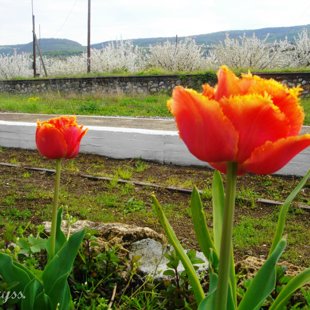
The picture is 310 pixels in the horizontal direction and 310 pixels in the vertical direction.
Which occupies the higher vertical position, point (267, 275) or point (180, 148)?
point (267, 275)

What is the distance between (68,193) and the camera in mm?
4559

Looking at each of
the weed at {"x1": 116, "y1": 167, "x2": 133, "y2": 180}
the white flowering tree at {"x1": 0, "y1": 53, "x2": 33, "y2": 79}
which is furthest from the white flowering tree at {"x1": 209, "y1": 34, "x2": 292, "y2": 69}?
the weed at {"x1": 116, "y1": 167, "x2": 133, "y2": 180}

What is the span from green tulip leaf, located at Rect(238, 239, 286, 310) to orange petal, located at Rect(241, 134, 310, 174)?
0.33 meters

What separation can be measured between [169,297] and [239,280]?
36 cm

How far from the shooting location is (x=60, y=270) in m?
1.35

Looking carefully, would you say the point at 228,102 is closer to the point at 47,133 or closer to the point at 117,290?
the point at 47,133

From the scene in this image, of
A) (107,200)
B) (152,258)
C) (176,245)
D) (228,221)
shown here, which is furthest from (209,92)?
(107,200)

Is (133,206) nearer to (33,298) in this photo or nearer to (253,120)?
(33,298)

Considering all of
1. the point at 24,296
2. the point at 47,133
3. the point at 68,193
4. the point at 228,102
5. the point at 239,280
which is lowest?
the point at 68,193

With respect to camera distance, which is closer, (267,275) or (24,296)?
(267,275)

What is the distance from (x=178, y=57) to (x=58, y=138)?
21.2m

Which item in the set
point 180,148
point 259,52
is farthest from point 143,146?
point 259,52

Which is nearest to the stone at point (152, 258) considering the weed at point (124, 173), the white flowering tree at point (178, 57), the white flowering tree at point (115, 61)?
the weed at point (124, 173)

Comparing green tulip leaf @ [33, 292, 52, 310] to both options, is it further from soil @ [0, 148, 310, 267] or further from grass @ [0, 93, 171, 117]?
grass @ [0, 93, 171, 117]
